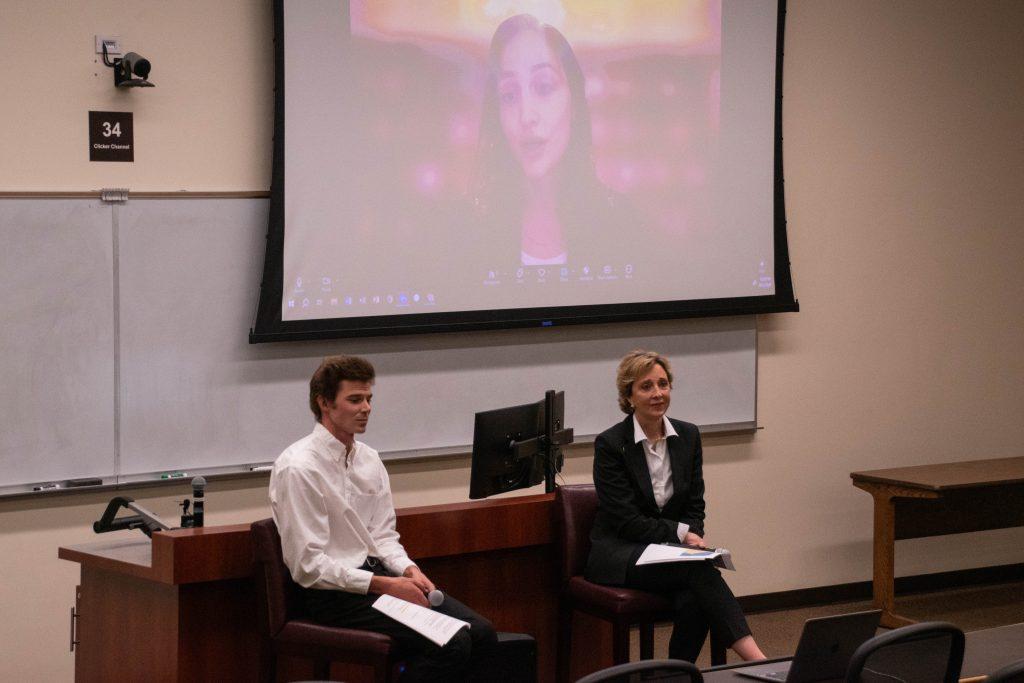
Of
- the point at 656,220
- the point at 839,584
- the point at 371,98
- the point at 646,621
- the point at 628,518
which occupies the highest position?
the point at 371,98

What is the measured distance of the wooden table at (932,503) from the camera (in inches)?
233

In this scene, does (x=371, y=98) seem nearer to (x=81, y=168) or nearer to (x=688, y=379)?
(x=81, y=168)

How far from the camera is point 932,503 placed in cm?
627

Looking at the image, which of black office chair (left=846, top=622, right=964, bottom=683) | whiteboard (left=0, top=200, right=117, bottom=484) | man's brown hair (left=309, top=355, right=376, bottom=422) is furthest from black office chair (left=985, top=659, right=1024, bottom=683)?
whiteboard (left=0, top=200, right=117, bottom=484)

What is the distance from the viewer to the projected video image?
5.10m

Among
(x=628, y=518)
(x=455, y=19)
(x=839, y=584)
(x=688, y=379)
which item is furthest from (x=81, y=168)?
(x=839, y=584)

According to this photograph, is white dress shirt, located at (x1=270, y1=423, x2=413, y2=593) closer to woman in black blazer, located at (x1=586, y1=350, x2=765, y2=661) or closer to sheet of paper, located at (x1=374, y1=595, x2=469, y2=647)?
sheet of paper, located at (x1=374, y1=595, x2=469, y2=647)

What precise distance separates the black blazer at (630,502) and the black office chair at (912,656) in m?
1.66

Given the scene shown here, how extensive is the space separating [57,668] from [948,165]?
498 centimetres

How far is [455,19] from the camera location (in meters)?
5.34

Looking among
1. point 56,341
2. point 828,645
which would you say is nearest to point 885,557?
point 828,645

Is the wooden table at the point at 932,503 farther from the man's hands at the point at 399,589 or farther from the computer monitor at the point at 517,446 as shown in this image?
the man's hands at the point at 399,589

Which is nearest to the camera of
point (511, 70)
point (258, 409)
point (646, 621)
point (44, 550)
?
point (646, 621)

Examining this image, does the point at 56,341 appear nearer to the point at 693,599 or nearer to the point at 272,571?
the point at 272,571
